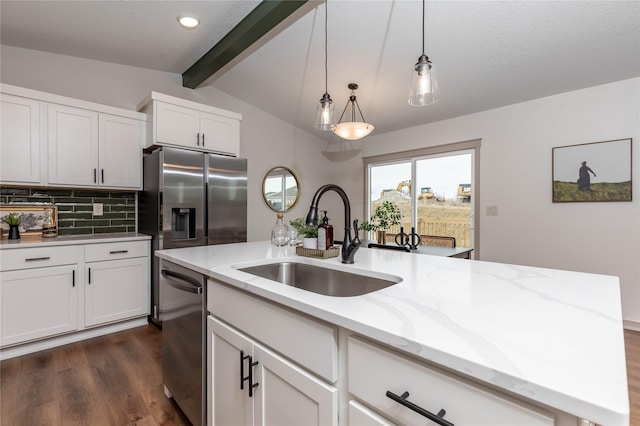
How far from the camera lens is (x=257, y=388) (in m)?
1.07

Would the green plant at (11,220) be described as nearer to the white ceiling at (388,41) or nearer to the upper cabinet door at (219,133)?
the white ceiling at (388,41)

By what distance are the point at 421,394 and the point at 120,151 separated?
348 cm

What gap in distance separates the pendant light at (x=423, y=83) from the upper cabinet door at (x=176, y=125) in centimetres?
248

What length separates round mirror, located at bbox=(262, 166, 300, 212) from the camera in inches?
181

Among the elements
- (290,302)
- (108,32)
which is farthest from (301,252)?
(108,32)

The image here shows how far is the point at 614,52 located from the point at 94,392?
469cm

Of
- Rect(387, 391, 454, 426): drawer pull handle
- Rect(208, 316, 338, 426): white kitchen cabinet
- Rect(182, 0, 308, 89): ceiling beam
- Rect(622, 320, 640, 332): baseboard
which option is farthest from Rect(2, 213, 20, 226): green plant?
Rect(622, 320, 640, 332): baseboard

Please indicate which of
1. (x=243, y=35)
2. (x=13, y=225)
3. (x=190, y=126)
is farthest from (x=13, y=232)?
(x=243, y=35)

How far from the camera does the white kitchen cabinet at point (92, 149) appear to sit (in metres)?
2.73

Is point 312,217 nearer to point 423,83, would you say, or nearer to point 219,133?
point 423,83

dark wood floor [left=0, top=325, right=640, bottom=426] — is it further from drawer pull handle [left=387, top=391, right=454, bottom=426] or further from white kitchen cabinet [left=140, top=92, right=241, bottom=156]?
white kitchen cabinet [left=140, top=92, right=241, bottom=156]

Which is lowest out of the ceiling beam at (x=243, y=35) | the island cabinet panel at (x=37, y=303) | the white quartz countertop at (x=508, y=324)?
the island cabinet panel at (x=37, y=303)

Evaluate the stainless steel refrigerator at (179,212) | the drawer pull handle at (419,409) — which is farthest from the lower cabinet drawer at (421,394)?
the stainless steel refrigerator at (179,212)

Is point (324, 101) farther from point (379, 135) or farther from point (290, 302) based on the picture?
point (379, 135)
